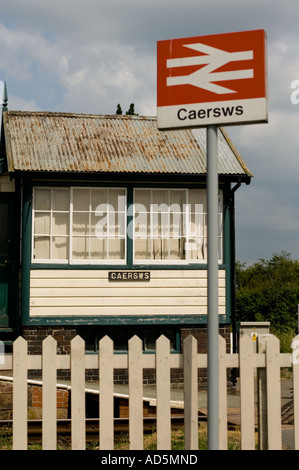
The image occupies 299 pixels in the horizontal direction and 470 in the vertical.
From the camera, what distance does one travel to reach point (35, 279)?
1243cm

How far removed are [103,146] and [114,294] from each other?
2992 millimetres

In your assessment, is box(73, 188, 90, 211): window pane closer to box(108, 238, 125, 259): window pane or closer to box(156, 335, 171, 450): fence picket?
box(108, 238, 125, 259): window pane

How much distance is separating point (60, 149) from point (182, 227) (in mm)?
2857

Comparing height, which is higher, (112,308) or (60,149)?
(60,149)

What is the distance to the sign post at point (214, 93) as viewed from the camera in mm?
4461

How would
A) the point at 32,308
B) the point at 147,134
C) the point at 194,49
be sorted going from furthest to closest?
the point at 147,134
the point at 32,308
the point at 194,49

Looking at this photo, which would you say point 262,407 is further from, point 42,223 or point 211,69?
point 42,223

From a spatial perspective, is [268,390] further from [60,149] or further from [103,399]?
[60,149]

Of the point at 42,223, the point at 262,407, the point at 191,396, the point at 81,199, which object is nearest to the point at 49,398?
the point at 191,396

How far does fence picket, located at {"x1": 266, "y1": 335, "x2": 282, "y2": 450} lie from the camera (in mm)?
5070

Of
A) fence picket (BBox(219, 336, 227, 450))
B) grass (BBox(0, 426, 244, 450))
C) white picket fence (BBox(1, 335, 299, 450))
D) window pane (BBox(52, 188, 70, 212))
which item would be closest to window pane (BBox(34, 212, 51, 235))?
window pane (BBox(52, 188, 70, 212))

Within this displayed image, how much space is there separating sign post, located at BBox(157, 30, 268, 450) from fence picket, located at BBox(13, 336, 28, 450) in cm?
141

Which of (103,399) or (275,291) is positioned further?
(275,291)

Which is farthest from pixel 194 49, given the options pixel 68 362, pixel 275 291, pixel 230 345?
pixel 275 291
